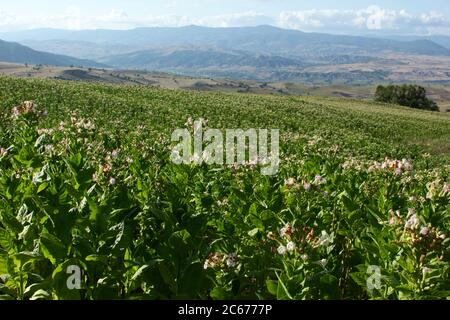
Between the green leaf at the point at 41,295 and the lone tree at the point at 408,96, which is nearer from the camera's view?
the green leaf at the point at 41,295

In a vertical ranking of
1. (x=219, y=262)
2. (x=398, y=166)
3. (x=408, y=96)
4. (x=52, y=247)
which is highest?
(x=52, y=247)

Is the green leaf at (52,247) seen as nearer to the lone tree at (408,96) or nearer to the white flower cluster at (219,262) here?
the white flower cluster at (219,262)

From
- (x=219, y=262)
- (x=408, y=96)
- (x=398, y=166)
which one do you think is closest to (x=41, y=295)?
(x=219, y=262)

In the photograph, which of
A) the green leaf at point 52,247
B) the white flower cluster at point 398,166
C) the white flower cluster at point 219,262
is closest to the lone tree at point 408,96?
the white flower cluster at point 398,166

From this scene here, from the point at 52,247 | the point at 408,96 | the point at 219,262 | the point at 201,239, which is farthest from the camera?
the point at 408,96

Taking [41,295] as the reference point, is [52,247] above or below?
above

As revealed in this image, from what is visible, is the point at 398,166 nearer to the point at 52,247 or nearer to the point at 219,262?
the point at 219,262

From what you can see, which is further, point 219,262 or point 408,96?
point 408,96

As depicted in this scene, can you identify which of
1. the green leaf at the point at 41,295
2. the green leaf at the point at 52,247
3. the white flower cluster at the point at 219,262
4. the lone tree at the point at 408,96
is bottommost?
the lone tree at the point at 408,96

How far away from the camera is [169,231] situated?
436 cm

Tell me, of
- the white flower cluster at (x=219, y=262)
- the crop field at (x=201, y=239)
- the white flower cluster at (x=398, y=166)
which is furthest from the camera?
the white flower cluster at (x=398, y=166)

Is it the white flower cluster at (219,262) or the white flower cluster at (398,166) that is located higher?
the white flower cluster at (398,166)

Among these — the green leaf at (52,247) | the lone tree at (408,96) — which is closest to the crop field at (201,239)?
the green leaf at (52,247)

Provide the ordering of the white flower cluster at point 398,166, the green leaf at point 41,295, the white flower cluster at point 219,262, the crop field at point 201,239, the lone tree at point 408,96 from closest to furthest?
1. the green leaf at point 41,295
2. the crop field at point 201,239
3. the white flower cluster at point 219,262
4. the white flower cluster at point 398,166
5. the lone tree at point 408,96
